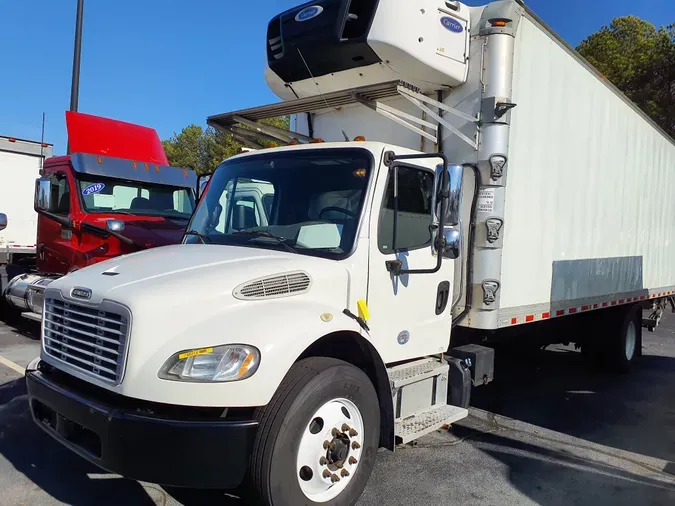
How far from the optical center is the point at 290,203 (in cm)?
386

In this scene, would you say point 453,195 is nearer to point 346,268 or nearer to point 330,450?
point 346,268

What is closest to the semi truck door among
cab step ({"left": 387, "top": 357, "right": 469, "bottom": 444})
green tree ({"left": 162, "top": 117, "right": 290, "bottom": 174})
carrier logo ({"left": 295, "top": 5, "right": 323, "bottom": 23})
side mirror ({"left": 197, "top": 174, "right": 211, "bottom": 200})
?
cab step ({"left": 387, "top": 357, "right": 469, "bottom": 444})

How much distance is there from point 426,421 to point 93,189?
5.88 metres

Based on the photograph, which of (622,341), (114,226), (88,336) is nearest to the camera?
(88,336)

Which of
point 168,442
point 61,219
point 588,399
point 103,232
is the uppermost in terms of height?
point 61,219

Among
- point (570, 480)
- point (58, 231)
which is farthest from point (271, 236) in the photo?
point (58, 231)

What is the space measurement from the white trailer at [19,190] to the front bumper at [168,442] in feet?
28.6

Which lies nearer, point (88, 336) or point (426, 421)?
point (88, 336)

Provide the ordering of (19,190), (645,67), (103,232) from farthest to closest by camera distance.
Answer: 1. (645,67)
2. (19,190)
3. (103,232)

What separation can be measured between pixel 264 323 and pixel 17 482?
2332mm

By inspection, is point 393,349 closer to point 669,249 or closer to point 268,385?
point 268,385

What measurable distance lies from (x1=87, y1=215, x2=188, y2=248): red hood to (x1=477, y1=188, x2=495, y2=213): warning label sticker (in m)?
4.26

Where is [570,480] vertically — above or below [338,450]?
below

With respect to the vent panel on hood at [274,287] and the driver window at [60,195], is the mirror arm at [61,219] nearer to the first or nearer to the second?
the driver window at [60,195]
